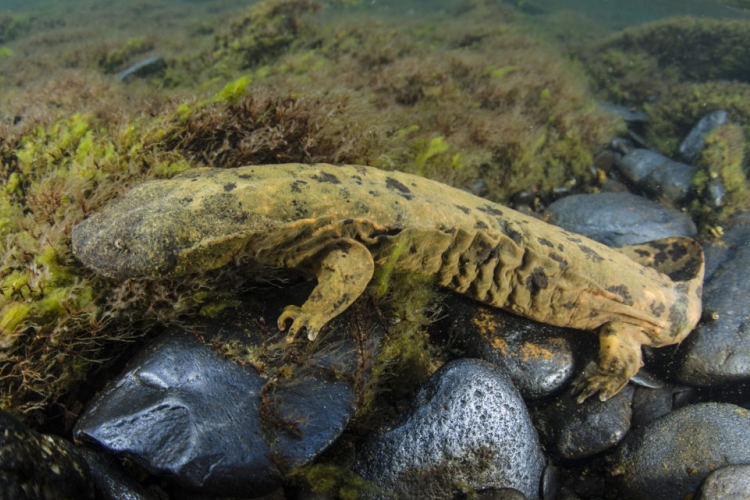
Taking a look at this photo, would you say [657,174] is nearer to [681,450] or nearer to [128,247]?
[681,450]

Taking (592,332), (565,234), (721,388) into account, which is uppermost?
(565,234)

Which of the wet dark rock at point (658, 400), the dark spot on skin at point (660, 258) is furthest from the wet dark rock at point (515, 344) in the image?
the dark spot on skin at point (660, 258)

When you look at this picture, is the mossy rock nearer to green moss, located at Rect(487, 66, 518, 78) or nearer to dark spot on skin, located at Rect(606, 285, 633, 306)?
green moss, located at Rect(487, 66, 518, 78)

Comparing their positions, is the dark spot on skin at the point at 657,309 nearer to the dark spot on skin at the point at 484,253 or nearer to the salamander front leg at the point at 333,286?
the dark spot on skin at the point at 484,253

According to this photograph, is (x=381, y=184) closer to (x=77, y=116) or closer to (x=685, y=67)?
(x=77, y=116)

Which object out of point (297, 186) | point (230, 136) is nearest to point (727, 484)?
point (297, 186)

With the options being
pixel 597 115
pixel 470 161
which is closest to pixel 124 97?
pixel 470 161
